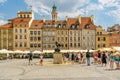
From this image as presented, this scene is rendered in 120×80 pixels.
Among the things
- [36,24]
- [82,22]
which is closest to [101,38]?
[82,22]

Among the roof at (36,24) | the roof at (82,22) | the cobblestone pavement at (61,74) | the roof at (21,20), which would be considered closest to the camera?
the cobblestone pavement at (61,74)

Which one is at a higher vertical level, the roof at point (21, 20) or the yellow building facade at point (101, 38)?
the roof at point (21, 20)

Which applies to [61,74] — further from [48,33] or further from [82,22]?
[82,22]

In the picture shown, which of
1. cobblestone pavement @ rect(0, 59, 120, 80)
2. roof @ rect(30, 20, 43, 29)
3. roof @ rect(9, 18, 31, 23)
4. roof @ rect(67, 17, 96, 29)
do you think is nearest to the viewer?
cobblestone pavement @ rect(0, 59, 120, 80)

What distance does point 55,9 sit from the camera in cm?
10300

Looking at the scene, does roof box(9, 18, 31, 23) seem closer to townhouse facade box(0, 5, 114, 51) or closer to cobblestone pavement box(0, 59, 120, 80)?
townhouse facade box(0, 5, 114, 51)

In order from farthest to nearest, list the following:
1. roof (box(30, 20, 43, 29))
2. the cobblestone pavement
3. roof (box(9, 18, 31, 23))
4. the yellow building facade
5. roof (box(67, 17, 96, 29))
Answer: roof (box(67, 17, 96, 29)) → the yellow building facade → roof (box(30, 20, 43, 29)) → roof (box(9, 18, 31, 23)) → the cobblestone pavement

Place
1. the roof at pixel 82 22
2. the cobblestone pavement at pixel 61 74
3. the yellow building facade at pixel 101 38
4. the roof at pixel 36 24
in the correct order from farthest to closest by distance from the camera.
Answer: the roof at pixel 82 22, the yellow building facade at pixel 101 38, the roof at pixel 36 24, the cobblestone pavement at pixel 61 74

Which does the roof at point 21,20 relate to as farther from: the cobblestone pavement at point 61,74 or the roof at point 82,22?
the cobblestone pavement at point 61,74

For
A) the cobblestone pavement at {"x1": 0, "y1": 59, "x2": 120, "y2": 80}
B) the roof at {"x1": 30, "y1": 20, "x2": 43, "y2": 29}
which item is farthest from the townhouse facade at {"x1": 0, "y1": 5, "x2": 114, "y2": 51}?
the cobblestone pavement at {"x1": 0, "y1": 59, "x2": 120, "y2": 80}

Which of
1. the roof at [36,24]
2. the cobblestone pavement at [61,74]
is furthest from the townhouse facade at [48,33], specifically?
the cobblestone pavement at [61,74]

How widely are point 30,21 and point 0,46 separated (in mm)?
12096

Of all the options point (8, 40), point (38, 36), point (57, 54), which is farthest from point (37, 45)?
point (57, 54)

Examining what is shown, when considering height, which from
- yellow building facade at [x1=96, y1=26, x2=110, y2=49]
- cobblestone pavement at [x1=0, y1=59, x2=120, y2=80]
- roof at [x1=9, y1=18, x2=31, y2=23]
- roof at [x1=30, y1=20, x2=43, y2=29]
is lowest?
cobblestone pavement at [x1=0, y1=59, x2=120, y2=80]
